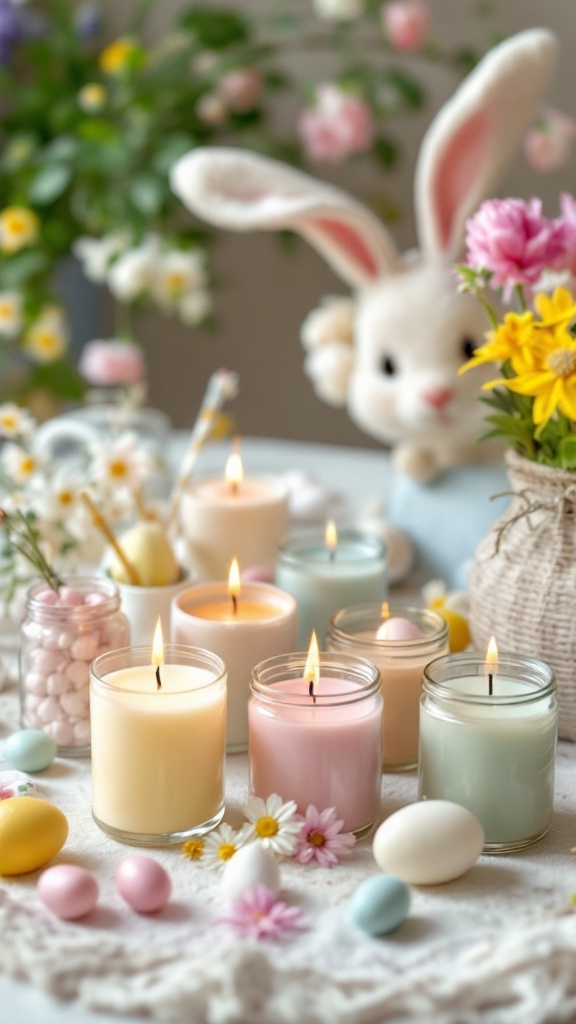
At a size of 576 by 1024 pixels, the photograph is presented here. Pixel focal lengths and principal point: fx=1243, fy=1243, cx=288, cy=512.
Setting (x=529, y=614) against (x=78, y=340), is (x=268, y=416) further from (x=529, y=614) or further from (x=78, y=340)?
(x=529, y=614)

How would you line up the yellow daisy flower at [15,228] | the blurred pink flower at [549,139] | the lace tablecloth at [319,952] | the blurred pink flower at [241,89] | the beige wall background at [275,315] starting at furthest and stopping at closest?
the beige wall background at [275,315], the blurred pink flower at [241,89], the yellow daisy flower at [15,228], the blurred pink flower at [549,139], the lace tablecloth at [319,952]

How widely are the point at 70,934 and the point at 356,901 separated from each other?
172 mm

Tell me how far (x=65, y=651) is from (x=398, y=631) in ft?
0.86

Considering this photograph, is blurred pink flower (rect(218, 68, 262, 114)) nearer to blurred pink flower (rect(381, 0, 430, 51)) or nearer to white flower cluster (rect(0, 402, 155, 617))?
blurred pink flower (rect(381, 0, 430, 51))

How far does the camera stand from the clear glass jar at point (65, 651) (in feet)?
3.19

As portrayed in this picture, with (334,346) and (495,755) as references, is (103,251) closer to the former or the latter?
(334,346)

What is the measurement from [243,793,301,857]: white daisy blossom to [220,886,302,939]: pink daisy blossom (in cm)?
6

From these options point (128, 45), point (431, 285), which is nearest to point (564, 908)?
point (431, 285)

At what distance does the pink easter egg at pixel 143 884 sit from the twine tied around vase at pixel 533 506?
16.0 inches

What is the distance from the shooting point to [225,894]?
0.78 m

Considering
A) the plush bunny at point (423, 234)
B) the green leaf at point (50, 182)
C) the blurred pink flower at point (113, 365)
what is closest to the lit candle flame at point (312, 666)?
the plush bunny at point (423, 234)

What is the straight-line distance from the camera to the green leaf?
6.70ft

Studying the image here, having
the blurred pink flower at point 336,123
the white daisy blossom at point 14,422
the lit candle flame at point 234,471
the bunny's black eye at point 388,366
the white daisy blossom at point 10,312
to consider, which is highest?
the blurred pink flower at point 336,123

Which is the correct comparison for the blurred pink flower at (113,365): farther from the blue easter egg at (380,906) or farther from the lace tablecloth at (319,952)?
the blue easter egg at (380,906)
